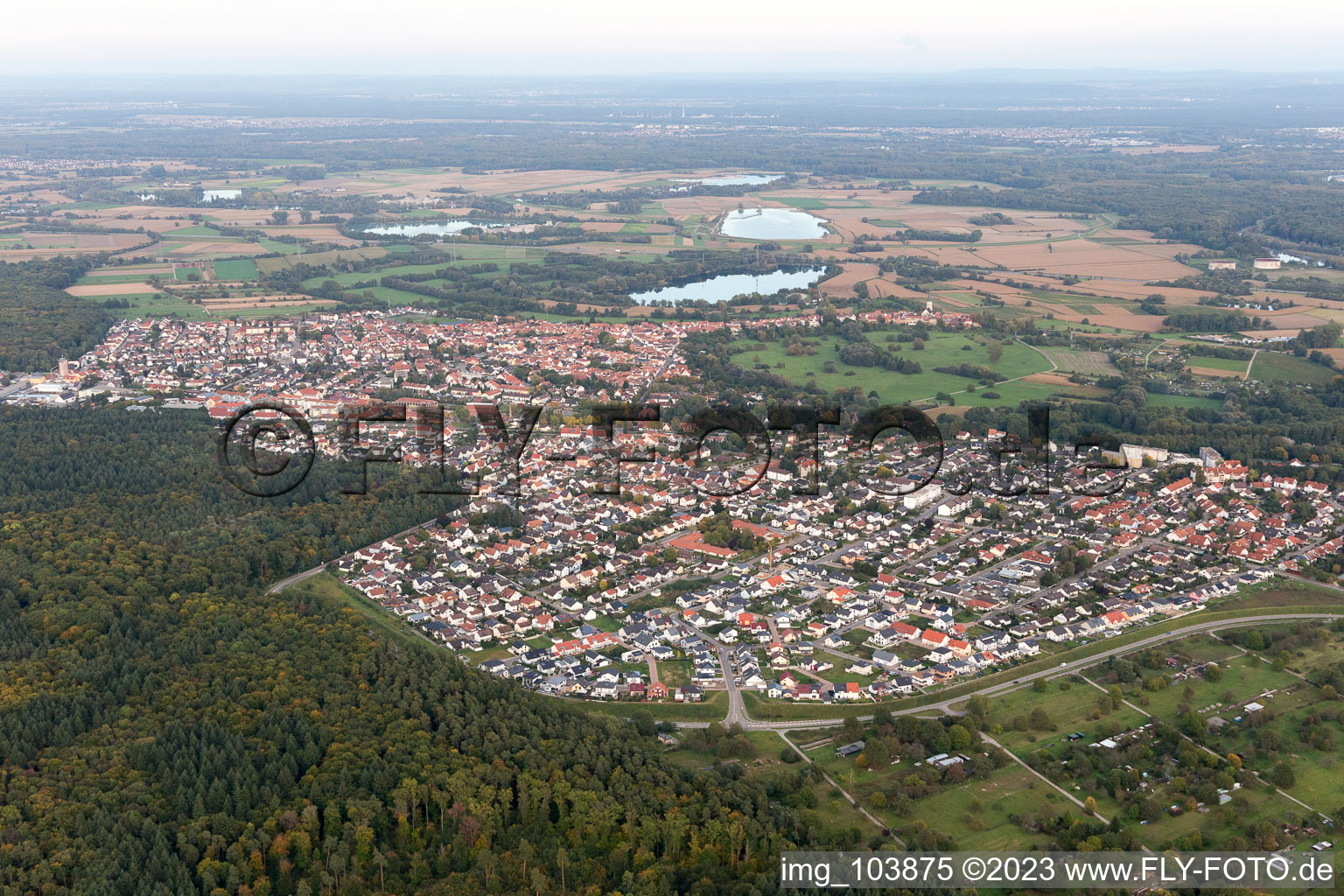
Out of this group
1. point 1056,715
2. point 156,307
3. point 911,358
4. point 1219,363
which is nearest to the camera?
point 1056,715

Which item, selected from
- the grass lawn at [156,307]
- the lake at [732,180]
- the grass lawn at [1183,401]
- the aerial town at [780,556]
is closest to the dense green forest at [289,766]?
the aerial town at [780,556]

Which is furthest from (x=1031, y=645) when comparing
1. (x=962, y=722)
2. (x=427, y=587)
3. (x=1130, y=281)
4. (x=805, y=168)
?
(x=805, y=168)

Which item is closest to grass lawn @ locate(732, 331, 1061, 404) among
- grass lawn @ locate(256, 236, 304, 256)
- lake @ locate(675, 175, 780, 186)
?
grass lawn @ locate(256, 236, 304, 256)

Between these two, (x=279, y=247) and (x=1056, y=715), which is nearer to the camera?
(x=1056, y=715)

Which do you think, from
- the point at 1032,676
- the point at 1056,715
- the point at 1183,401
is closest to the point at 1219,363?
the point at 1183,401

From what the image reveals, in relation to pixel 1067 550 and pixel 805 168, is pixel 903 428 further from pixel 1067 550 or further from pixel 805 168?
pixel 805 168

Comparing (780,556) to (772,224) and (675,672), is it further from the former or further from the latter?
(772,224)

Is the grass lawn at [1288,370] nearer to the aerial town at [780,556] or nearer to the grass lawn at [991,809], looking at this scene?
the aerial town at [780,556]

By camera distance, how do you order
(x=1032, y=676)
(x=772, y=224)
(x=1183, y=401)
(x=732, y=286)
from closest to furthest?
(x=1032, y=676), (x=1183, y=401), (x=732, y=286), (x=772, y=224)

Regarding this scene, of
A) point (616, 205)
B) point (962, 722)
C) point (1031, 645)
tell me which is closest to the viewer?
point (962, 722)
